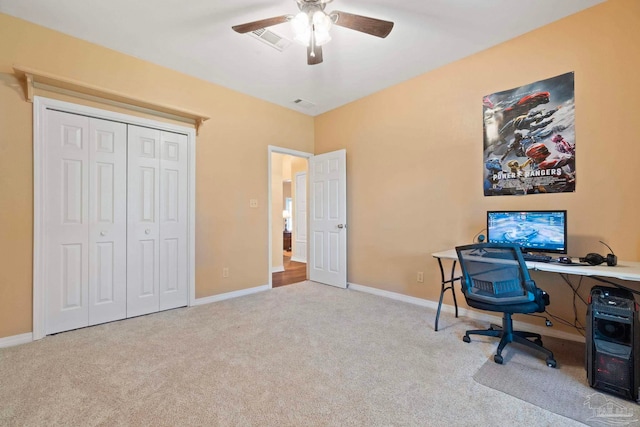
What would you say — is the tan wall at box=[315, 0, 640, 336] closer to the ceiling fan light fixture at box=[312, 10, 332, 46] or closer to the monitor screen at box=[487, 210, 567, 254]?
the monitor screen at box=[487, 210, 567, 254]

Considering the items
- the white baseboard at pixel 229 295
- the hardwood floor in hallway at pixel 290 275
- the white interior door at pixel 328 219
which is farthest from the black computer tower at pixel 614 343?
the hardwood floor in hallway at pixel 290 275

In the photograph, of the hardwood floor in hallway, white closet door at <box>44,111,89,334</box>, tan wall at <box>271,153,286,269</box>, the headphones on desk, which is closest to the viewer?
the headphones on desk

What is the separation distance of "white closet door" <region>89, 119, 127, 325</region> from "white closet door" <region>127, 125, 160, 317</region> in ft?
0.18

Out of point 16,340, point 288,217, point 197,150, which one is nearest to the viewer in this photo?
point 16,340

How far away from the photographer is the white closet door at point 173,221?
3211 millimetres

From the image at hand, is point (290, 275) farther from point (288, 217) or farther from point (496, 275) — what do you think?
point (288, 217)

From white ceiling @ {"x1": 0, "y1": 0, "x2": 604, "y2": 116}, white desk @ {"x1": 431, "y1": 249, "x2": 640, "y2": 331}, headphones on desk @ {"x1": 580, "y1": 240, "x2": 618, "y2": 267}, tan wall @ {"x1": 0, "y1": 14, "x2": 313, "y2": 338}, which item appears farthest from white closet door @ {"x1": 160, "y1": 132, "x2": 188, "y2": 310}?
headphones on desk @ {"x1": 580, "y1": 240, "x2": 618, "y2": 267}

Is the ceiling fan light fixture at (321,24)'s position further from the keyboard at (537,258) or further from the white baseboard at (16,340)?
the white baseboard at (16,340)

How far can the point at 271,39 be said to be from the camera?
272 cm

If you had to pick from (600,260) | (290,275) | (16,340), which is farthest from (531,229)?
(16,340)

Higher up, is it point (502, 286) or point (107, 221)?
point (107, 221)

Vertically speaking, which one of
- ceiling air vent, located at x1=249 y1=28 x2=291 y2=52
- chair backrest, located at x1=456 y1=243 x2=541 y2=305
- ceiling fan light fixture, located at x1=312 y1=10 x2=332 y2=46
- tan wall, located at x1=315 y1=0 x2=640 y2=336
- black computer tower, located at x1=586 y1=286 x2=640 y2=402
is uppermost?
ceiling air vent, located at x1=249 y1=28 x2=291 y2=52

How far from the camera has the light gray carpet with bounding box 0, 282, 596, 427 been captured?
60.2 inches

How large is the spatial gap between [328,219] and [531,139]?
108 inches
